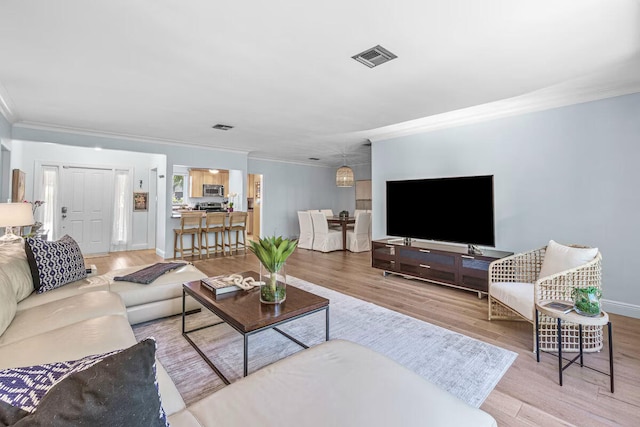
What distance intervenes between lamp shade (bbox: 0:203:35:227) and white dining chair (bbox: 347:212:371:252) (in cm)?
545

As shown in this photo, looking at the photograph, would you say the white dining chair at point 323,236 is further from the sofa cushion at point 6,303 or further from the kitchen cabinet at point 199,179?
the sofa cushion at point 6,303

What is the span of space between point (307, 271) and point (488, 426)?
13.6 ft

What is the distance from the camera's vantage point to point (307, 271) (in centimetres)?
511

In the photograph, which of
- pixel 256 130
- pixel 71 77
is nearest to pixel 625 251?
pixel 256 130

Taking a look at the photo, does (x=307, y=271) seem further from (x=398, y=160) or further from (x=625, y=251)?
(x=625, y=251)

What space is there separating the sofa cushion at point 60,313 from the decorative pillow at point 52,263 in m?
0.33

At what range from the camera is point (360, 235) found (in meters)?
7.02

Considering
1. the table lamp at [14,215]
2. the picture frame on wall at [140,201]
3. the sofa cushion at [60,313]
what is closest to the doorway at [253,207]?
the picture frame on wall at [140,201]

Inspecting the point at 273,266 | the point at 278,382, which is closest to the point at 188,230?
the point at 273,266

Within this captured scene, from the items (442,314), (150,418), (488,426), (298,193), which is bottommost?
(442,314)

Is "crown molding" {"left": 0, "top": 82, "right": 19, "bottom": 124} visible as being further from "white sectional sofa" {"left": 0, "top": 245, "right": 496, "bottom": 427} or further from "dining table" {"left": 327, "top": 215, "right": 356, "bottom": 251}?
"dining table" {"left": 327, "top": 215, "right": 356, "bottom": 251}

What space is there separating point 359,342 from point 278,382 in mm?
1489

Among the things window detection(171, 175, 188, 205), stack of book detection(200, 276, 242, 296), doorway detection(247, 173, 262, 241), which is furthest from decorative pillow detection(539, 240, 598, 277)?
window detection(171, 175, 188, 205)

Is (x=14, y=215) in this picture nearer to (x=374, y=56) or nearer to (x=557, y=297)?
(x=374, y=56)
